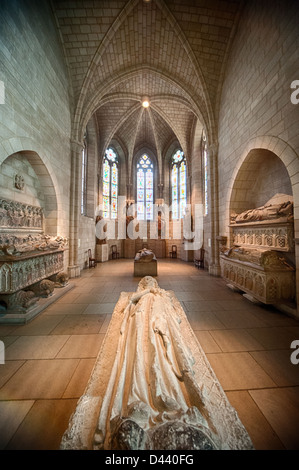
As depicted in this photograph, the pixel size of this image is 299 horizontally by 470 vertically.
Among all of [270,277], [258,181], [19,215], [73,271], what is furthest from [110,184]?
[270,277]

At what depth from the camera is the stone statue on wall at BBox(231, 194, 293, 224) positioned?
129 inches

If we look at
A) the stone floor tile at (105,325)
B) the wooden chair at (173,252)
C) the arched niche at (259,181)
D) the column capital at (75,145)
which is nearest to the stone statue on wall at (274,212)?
the arched niche at (259,181)

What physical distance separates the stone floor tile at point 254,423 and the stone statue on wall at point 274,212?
3.00 m

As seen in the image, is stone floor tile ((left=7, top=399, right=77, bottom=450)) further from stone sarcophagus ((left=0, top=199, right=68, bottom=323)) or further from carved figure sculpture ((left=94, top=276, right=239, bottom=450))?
stone sarcophagus ((left=0, top=199, right=68, bottom=323))

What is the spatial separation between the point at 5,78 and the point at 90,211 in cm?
647

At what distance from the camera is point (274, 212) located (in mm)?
3490

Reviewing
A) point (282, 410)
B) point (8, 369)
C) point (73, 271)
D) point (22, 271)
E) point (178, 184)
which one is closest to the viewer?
point (282, 410)

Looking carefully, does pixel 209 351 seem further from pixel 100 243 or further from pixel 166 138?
pixel 166 138

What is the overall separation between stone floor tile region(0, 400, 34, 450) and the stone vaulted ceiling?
23.4ft

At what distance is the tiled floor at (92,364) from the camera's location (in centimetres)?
125

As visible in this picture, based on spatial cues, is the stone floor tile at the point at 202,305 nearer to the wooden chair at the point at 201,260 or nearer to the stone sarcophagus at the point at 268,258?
the stone sarcophagus at the point at 268,258

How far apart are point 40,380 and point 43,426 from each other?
0.51m

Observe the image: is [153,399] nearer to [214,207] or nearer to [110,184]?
[214,207]

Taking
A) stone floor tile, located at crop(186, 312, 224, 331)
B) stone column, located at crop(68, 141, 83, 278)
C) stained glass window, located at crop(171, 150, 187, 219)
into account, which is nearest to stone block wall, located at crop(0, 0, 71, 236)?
stone column, located at crop(68, 141, 83, 278)
